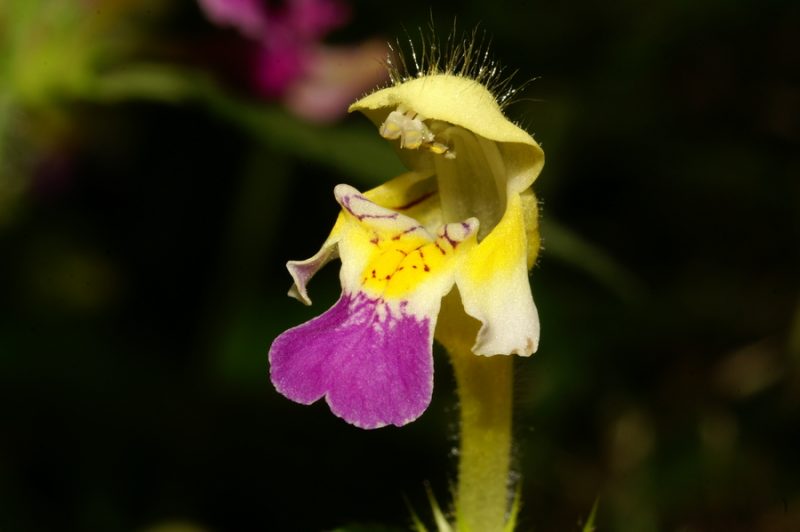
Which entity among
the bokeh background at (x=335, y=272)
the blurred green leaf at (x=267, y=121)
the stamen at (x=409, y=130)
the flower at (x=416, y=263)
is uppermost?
the stamen at (x=409, y=130)

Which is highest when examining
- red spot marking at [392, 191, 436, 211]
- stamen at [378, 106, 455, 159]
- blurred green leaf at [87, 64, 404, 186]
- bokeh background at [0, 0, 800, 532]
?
stamen at [378, 106, 455, 159]

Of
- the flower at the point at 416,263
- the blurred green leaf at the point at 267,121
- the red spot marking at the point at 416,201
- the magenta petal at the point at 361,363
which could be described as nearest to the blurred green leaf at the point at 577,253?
the blurred green leaf at the point at 267,121

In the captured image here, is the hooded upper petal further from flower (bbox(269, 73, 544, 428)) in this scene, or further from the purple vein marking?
the purple vein marking

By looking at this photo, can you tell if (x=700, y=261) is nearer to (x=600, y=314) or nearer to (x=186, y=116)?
(x=600, y=314)

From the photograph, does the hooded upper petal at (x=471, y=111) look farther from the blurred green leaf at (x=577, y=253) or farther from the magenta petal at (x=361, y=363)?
the blurred green leaf at (x=577, y=253)

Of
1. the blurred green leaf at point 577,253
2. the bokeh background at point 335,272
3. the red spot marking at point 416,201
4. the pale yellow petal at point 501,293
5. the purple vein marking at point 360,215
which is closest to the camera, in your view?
the pale yellow petal at point 501,293

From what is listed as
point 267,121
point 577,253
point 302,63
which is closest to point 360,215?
point 577,253

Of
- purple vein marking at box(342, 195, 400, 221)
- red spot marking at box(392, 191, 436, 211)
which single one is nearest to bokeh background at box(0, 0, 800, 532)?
red spot marking at box(392, 191, 436, 211)

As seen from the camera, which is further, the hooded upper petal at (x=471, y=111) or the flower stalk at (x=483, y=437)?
the flower stalk at (x=483, y=437)
